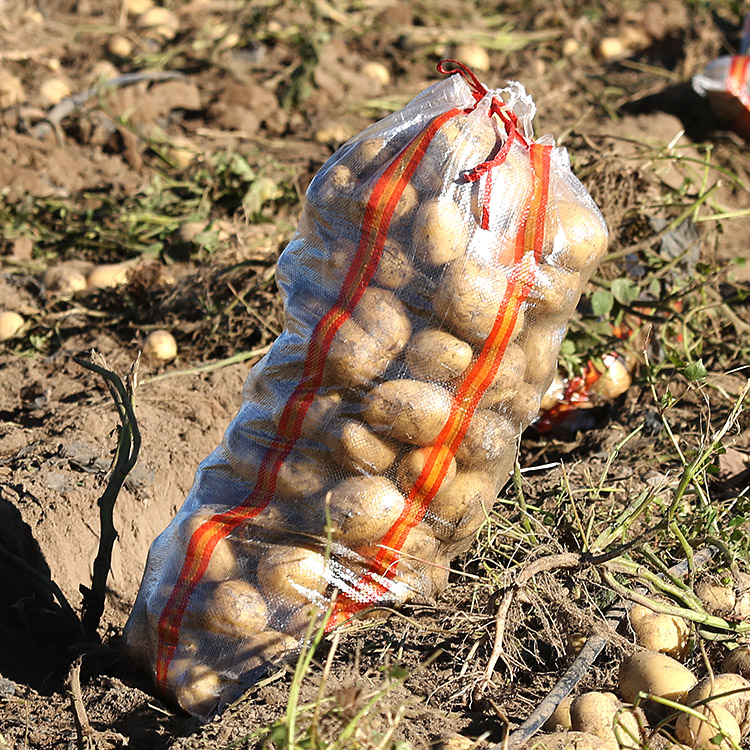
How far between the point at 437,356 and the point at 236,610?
2.25 feet

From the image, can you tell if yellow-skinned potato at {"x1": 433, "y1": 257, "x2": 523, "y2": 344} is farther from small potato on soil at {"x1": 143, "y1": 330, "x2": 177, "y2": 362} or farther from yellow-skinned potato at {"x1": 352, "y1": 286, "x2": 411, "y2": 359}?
small potato on soil at {"x1": 143, "y1": 330, "x2": 177, "y2": 362}

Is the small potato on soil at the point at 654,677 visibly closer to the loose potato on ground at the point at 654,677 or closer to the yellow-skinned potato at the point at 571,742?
the loose potato on ground at the point at 654,677

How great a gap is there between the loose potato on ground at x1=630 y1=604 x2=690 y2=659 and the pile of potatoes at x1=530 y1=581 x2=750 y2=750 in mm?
33

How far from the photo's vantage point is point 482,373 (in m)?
1.87

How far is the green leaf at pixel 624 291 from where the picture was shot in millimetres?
2938

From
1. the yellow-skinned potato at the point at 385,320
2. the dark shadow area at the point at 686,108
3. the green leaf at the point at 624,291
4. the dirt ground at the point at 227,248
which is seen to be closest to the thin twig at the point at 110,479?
the dirt ground at the point at 227,248

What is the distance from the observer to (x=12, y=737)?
180 cm

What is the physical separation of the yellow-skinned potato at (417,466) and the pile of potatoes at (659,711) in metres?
0.52

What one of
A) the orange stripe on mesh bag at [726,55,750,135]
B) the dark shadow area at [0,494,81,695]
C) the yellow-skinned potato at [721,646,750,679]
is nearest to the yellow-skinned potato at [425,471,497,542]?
the yellow-skinned potato at [721,646,750,679]

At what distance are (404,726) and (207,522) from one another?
0.62 m

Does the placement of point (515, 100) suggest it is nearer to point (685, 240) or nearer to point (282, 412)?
point (282, 412)

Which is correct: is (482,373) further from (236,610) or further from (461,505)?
(236,610)

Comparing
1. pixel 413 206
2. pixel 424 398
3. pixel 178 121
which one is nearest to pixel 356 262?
pixel 413 206

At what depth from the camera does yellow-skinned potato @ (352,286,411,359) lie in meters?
1.85
